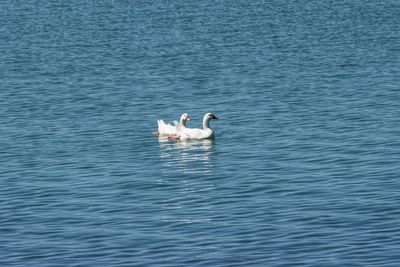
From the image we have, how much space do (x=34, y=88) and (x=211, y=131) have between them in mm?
18459

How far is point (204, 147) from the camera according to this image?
Result: 5319 cm

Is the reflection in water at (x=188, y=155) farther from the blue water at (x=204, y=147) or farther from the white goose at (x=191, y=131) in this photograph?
the white goose at (x=191, y=131)

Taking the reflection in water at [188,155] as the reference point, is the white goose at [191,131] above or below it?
above

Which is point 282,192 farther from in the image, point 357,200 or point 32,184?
point 32,184

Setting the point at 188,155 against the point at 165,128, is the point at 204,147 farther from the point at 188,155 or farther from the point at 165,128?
the point at 165,128

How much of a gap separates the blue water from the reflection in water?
4.0 inches

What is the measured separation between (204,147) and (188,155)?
1.45 metres

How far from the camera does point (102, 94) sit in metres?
67.1

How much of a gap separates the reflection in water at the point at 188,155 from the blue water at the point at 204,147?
101 millimetres

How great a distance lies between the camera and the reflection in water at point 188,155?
48.6 m

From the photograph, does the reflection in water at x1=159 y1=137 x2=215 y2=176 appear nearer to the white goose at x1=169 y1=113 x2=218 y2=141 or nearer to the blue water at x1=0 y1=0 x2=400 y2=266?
the blue water at x1=0 y1=0 x2=400 y2=266

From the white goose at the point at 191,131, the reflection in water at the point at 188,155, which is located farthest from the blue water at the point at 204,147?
the white goose at the point at 191,131

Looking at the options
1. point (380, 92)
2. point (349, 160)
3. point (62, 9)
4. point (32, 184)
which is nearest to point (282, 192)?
point (349, 160)

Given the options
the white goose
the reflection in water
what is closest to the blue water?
the reflection in water
